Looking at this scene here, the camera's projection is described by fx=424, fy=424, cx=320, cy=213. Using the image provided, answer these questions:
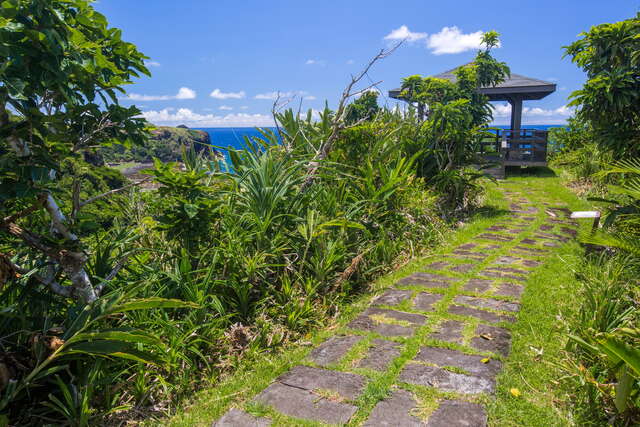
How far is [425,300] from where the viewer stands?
352 cm

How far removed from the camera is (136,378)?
237cm

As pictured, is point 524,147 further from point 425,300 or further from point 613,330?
point 613,330

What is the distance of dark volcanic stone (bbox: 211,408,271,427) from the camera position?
207cm

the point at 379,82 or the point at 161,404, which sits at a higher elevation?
the point at 379,82

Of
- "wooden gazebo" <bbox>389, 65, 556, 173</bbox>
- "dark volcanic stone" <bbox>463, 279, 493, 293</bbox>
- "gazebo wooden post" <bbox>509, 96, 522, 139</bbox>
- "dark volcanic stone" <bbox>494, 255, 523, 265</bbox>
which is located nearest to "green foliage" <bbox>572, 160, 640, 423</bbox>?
"dark volcanic stone" <bbox>494, 255, 523, 265</bbox>

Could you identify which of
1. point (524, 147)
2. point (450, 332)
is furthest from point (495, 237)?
point (524, 147)

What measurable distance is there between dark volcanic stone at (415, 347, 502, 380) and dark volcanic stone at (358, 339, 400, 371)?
0.53ft

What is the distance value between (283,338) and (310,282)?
57 centimetres

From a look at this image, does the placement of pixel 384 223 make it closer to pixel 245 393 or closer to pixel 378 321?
pixel 378 321

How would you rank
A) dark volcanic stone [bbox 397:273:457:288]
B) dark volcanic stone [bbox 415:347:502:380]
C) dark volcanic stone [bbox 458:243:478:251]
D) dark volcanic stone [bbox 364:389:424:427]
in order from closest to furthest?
dark volcanic stone [bbox 364:389:424:427] → dark volcanic stone [bbox 415:347:502:380] → dark volcanic stone [bbox 397:273:457:288] → dark volcanic stone [bbox 458:243:478:251]

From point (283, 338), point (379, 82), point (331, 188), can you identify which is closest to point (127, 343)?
point (283, 338)

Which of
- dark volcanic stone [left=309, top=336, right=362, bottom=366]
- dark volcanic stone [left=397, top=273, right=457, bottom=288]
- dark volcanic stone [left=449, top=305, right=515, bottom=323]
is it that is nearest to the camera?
dark volcanic stone [left=309, top=336, right=362, bottom=366]

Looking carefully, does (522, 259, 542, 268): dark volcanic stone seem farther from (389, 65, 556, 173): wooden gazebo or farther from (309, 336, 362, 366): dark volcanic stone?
(389, 65, 556, 173): wooden gazebo

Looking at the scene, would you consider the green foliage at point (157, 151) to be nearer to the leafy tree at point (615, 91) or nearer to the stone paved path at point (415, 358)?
the stone paved path at point (415, 358)
